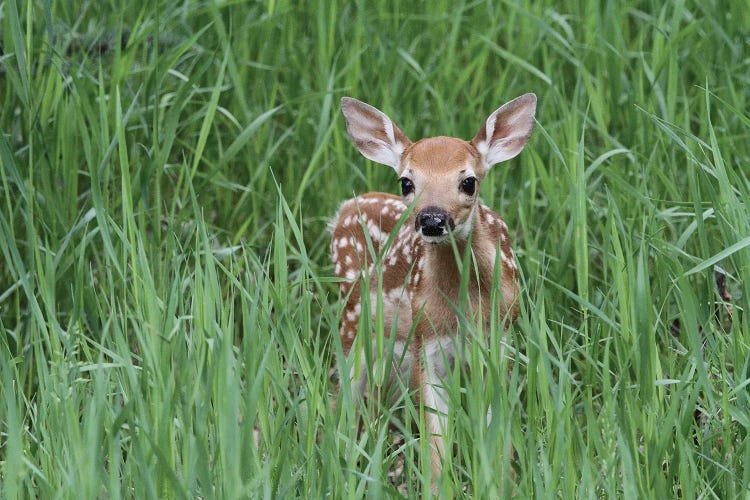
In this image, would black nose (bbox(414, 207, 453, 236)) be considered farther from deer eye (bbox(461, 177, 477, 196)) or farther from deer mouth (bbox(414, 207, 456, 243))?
deer eye (bbox(461, 177, 477, 196))

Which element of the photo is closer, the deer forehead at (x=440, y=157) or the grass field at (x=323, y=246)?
the grass field at (x=323, y=246)

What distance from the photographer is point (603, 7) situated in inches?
237

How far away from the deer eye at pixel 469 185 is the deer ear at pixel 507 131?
25 centimetres

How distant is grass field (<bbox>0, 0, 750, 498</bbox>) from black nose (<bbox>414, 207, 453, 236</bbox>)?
335 millimetres

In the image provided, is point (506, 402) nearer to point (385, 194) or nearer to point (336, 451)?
point (336, 451)

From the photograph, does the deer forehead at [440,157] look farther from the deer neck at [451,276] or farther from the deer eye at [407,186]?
the deer neck at [451,276]

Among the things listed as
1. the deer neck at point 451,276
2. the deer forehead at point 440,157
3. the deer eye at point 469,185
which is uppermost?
the deer forehead at point 440,157

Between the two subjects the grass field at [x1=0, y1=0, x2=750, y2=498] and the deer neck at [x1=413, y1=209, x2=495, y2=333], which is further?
the deer neck at [x1=413, y1=209, x2=495, y2=333]

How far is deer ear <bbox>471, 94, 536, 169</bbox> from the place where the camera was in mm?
4367

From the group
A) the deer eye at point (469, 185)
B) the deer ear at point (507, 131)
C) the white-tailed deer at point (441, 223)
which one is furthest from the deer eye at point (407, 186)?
the deer ear at point (507, 131)

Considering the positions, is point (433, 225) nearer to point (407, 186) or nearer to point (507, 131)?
point (407, 186)

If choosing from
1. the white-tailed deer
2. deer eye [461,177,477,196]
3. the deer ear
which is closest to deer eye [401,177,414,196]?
the white-tailed deer

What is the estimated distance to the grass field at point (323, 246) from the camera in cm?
297

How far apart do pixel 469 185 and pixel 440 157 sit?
0.13 metres
